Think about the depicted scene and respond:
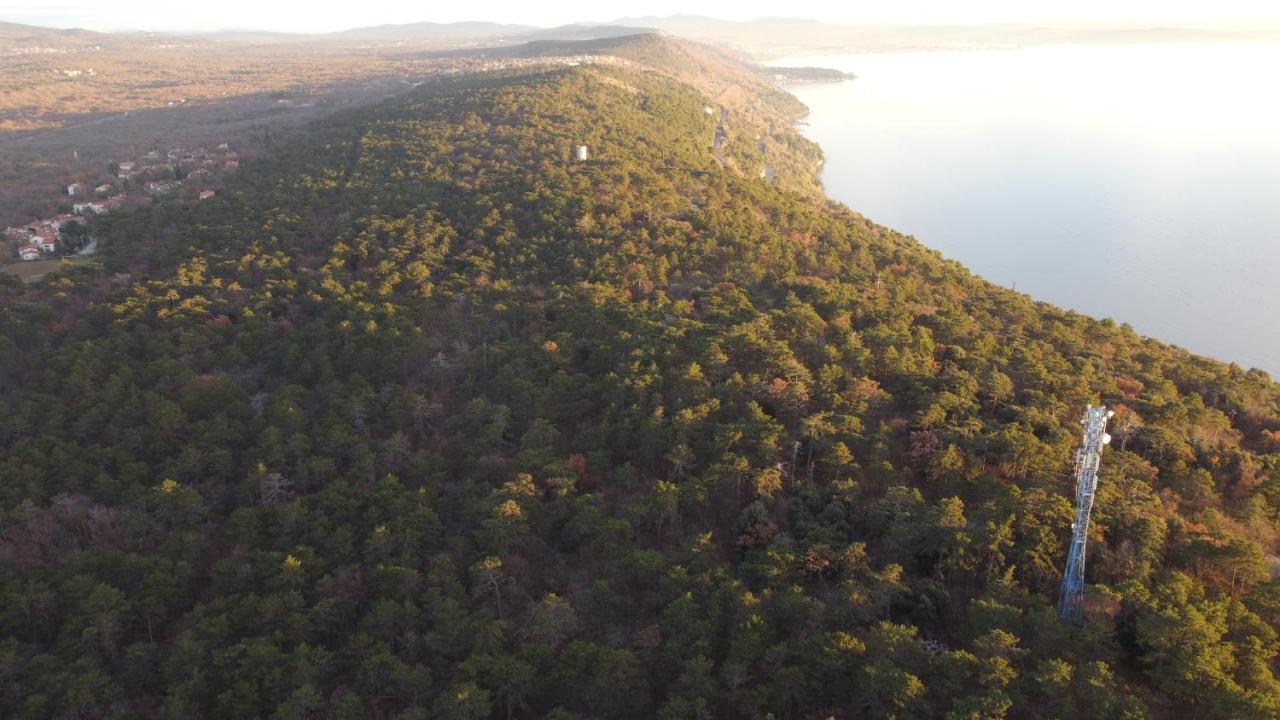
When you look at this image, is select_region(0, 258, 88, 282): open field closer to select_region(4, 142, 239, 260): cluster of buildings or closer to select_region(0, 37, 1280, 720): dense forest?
select_region(4, 142, 239, 260): cluster of buildings

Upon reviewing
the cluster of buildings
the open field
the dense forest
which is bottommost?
the dense forest

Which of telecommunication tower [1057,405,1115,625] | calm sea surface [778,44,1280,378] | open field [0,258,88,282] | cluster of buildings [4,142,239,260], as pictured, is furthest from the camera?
calm sea surface [778,44,1280,378]

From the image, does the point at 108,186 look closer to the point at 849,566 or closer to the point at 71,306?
the point at 71,306

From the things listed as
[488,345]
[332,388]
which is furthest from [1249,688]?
[332,388]

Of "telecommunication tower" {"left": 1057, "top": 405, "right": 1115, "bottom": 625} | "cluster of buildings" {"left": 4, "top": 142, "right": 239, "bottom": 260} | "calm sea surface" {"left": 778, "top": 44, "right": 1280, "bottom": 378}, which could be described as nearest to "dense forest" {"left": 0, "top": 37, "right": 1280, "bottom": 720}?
"telecommunication tower" {"left": 1057, "top": 405, "right": 1115, "bottom": 625}

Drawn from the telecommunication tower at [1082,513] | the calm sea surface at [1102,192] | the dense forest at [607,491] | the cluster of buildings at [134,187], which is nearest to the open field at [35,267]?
the cluster of buildings at [134,187]

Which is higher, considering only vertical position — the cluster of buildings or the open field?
the cluster of buildings
